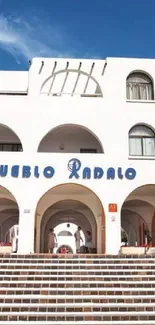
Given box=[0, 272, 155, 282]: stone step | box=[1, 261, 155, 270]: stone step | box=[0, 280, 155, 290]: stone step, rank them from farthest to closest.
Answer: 1. box=[1, 261, 155, 270]: stone step
2. box=[0, 272, 155, 282]: stone step
3. box=[0, 280, 155, 290]: stone step

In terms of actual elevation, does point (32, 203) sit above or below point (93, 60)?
below

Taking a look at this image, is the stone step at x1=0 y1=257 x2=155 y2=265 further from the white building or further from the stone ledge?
the white building

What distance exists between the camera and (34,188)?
1503 cm

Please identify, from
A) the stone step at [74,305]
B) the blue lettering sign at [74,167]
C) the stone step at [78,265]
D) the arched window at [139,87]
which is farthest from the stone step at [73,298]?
the arched window at [139,87]

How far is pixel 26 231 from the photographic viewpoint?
14789mm

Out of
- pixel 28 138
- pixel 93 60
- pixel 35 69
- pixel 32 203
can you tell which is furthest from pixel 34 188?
pixel 93 60

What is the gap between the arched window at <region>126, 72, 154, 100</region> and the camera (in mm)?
16812

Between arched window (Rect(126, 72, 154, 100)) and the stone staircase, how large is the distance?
737cm

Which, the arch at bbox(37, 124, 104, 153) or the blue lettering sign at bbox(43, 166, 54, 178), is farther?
the arch at bbox(37, 124, 104, 153)

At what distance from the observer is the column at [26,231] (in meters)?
14.6

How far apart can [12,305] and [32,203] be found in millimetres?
6322

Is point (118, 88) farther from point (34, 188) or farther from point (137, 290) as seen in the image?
point (137, 290)

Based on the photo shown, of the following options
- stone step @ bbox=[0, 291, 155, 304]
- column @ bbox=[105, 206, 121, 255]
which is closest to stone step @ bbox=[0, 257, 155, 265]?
stone step @ bbox=[0, 291, 155, 304]

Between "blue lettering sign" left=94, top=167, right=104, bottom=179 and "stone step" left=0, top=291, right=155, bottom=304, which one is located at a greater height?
"blue lettering sign" left=94, top=167, right=104, bottom=179
